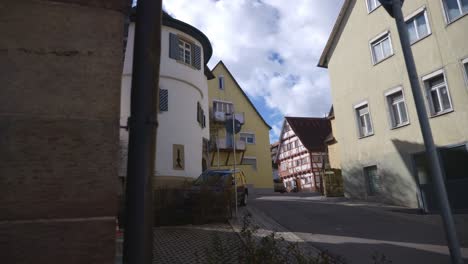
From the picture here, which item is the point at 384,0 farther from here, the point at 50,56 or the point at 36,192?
the point at 36,192

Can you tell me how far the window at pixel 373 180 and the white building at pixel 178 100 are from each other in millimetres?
9663

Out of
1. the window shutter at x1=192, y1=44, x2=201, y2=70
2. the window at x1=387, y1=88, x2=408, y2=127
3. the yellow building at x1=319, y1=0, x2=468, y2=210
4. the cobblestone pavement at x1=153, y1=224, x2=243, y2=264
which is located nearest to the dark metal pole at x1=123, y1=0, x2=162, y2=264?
the cobblestone pavement at x1=153, y1=224, x2=243, y2=264

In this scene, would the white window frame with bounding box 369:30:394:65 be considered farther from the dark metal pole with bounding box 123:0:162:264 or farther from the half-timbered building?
the half-timbered building

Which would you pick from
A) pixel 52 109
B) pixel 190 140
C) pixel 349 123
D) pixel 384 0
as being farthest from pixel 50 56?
pixel 349 123

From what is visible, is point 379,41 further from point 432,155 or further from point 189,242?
point 432,155

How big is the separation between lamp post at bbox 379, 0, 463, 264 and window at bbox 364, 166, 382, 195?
15107mm

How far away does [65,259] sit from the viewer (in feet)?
10.5

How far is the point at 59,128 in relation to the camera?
3572 mm

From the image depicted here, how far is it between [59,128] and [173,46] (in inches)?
707

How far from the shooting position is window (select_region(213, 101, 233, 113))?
36.3 meters

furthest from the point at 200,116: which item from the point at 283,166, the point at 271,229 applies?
the point at 283,166

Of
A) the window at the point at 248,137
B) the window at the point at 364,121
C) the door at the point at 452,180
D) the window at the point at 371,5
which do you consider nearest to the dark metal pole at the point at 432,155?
A: the door at the point at 452,180

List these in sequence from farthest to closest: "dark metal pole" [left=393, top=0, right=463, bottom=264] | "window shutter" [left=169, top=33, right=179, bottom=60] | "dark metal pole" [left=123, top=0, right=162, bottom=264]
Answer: "window shutter" [left=169, top=33, right=179, bottom=60] → "dark metal pole" [left=393, top=0, right=463, bottom=264] → "dark metal pole" [left=123, top=0, right=162, bottom=264]

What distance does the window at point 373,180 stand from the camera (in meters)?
18.4
